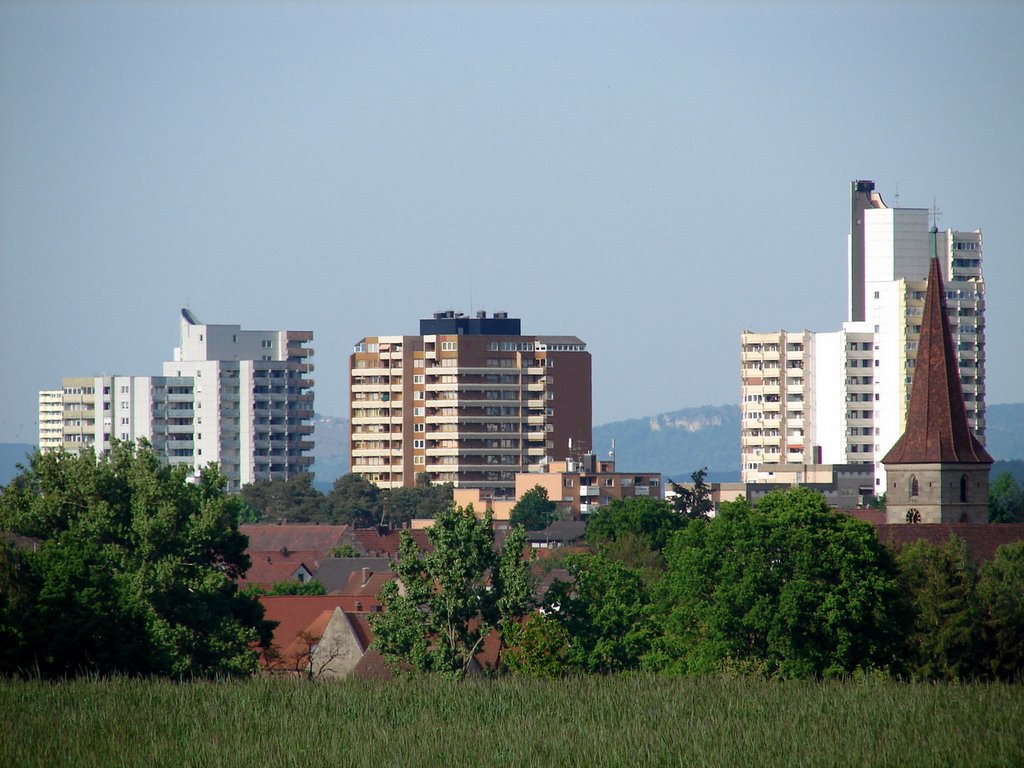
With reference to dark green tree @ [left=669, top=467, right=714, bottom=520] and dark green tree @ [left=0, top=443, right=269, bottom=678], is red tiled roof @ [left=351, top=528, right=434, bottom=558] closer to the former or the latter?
dark green tree @ [left=669, top=467, right=714, bottom=520]

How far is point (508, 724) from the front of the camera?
3547 centimetres

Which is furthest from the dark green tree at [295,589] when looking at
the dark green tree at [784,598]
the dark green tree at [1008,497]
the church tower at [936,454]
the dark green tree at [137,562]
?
the dark green tree at [1008,497]

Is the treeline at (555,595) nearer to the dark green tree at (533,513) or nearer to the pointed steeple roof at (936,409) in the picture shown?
the pointed steeple roof at (936,409)

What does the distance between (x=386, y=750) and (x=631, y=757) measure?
4719 millimetres

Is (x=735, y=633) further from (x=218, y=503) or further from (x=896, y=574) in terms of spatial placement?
(x=218, y=503)

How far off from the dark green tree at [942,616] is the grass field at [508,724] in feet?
97.5

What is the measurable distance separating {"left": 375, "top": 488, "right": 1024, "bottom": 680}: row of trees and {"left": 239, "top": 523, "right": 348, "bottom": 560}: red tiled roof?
306ft

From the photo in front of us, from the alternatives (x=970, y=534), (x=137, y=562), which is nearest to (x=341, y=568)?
(x=970, y=534)

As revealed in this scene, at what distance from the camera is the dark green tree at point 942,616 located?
69312 mm

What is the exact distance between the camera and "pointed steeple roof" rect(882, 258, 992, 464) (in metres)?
107

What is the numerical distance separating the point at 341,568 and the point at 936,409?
46653 mm

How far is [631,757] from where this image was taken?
32094 mm

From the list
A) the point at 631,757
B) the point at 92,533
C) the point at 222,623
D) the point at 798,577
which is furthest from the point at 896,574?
the point at 631,757

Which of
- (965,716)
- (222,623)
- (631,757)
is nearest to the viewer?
(631,757)
